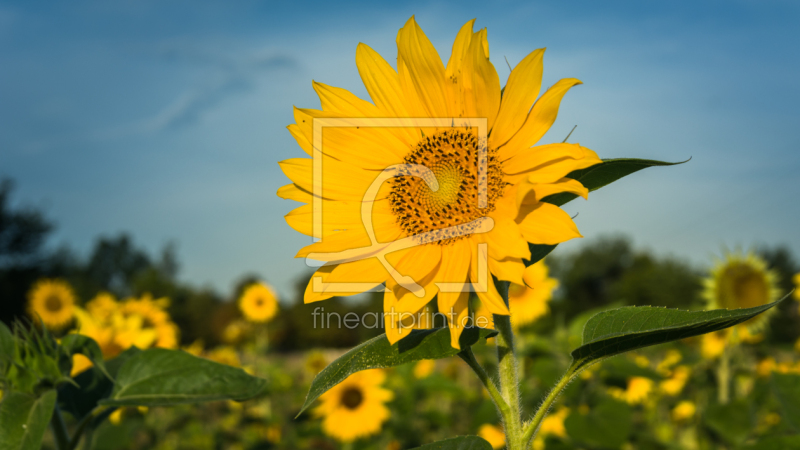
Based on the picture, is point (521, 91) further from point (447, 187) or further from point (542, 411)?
point (542, 411)

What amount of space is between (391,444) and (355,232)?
4.78 meters

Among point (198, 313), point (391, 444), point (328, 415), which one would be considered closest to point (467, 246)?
point (328, 415)

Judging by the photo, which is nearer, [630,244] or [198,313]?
[198,313]

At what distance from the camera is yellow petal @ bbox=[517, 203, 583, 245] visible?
1151 mm

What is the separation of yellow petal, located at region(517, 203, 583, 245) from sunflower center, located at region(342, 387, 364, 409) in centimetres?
424

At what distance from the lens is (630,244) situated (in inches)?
1887

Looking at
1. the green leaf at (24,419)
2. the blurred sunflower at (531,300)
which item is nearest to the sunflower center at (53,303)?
the blurred sunflower at (531,300)


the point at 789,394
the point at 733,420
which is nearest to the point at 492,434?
the point at 733,420

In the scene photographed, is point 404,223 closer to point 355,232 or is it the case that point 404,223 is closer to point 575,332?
point 355,232

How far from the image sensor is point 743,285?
4875mm

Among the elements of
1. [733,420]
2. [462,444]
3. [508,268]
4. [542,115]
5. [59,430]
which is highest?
[542,115]

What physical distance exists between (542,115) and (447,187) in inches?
14.5

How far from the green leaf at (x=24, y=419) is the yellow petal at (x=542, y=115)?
1394 millimetres

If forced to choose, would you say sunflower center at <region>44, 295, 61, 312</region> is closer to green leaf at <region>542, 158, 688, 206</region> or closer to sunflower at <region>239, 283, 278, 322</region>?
sunflower at <region>239, 283, 278, 322</region>
